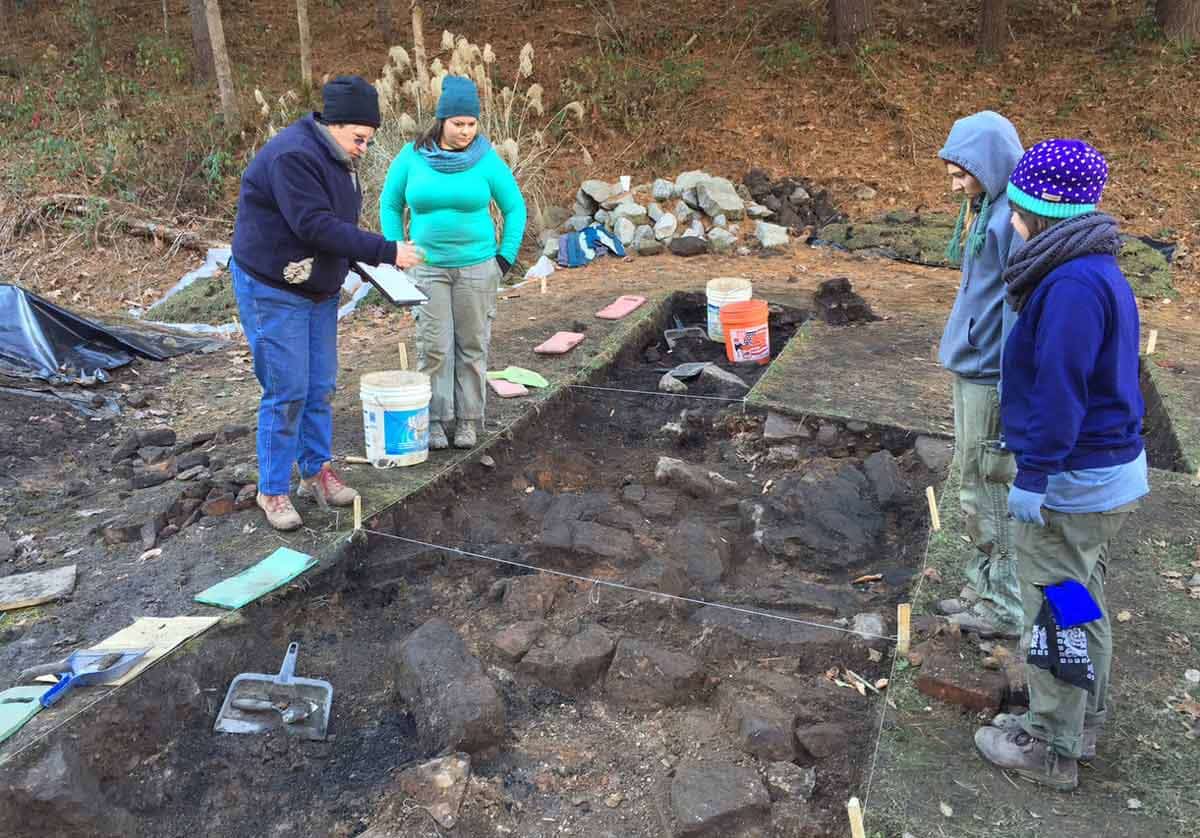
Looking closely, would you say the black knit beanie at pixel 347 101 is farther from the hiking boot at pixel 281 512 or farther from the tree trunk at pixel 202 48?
the tree trunk at pixel 202 48

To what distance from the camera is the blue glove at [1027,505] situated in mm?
2656

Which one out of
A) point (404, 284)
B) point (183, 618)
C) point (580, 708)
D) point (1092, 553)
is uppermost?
point (404, 284)

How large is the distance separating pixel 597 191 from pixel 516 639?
312 inches

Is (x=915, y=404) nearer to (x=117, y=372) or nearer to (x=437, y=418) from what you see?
(x=437, y=418)

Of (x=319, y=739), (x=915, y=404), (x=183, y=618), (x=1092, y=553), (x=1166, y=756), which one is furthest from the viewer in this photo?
(x=915, y=404)

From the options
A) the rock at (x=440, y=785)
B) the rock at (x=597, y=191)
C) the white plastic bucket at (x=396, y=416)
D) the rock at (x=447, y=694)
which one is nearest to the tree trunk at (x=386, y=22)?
the rock at (x=597, y=191)

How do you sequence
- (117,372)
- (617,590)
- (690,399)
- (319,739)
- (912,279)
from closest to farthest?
(319,739), (617,590), (690,399), (117,372), (912,279)

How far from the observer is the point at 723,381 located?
21.9 feet

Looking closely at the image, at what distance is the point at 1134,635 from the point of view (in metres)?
3.63

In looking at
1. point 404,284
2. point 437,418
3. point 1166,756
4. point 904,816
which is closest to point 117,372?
point 437,418

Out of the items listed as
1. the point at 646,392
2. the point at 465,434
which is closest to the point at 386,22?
the point at 646,392

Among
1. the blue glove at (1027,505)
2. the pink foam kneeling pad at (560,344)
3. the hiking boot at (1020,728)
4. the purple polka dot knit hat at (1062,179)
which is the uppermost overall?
the purple polka dot knit hat at (1062,179)

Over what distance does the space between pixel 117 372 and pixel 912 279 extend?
6765mm

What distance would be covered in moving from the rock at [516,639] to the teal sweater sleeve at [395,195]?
2.10m
